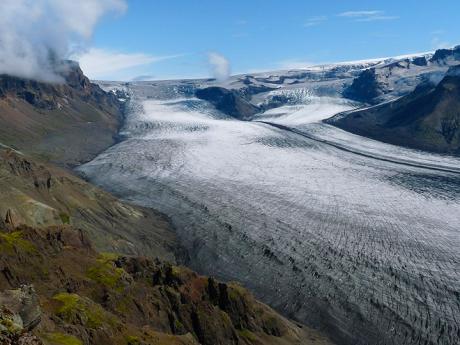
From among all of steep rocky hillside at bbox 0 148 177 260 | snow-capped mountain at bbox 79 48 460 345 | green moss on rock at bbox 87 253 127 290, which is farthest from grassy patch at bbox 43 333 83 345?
snow-capped mountain at bbox 79 48 460 345

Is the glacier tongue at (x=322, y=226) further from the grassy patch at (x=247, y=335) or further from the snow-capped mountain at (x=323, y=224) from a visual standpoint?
the grassy patch at (x=247, y=335)

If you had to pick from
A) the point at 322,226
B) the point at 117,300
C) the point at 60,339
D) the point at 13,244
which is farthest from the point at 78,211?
the point at 60,339

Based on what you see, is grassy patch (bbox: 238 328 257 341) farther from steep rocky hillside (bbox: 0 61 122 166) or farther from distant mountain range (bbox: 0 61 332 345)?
steep rocky hillside (bbox: 0 61 122 166)

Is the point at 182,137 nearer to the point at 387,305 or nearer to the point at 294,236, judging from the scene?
the point at 294,236

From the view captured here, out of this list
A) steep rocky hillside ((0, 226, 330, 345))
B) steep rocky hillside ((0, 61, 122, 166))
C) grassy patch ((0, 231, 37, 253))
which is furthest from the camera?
steep rocky hillside ((0, 61, 122, 166))

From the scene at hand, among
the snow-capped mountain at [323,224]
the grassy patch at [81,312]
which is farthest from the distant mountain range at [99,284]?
the snow-capped mountain at [323,224]

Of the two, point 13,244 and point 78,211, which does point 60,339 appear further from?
point 78,211
